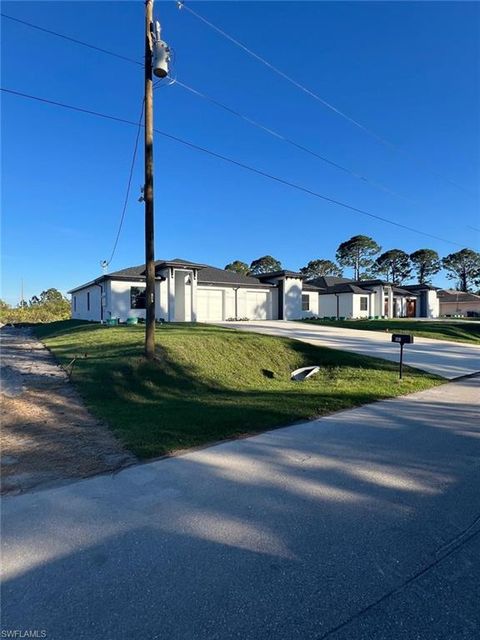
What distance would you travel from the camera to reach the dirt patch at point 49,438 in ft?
13.9

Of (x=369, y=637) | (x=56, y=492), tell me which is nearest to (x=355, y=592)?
(x=369, y=637)

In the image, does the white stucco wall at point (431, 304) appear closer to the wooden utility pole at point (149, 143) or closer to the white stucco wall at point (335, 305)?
the white stucco wall at point (335, 305)

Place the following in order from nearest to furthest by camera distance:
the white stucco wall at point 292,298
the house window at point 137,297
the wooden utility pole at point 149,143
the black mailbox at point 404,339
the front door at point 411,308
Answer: the wooden utility pole at point 149,143 → the black mailbox at point 404,339 → the house window at point 137,297 → the white stucco wall at point 292,298 → the front door at point 411,308

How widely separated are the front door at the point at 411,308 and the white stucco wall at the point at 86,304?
118ft

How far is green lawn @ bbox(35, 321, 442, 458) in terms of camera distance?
19.3 feet

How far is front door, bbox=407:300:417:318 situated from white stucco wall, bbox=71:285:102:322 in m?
36.1

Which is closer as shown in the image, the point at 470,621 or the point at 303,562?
the point at 470,621

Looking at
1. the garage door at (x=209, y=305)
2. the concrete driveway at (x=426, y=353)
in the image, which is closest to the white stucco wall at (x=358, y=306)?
the garage door at (x=209, y=305)

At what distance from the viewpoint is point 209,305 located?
29250 mm

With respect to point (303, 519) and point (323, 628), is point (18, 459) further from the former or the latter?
Answer: point (323, 628)

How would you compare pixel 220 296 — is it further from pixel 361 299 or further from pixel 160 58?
pixel 160 58

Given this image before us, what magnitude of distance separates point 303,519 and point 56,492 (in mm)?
2254

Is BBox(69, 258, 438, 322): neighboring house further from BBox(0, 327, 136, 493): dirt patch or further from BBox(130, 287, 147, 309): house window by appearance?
BBox(0, 327, 136, 493): dirt patch

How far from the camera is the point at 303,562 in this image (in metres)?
2.67
